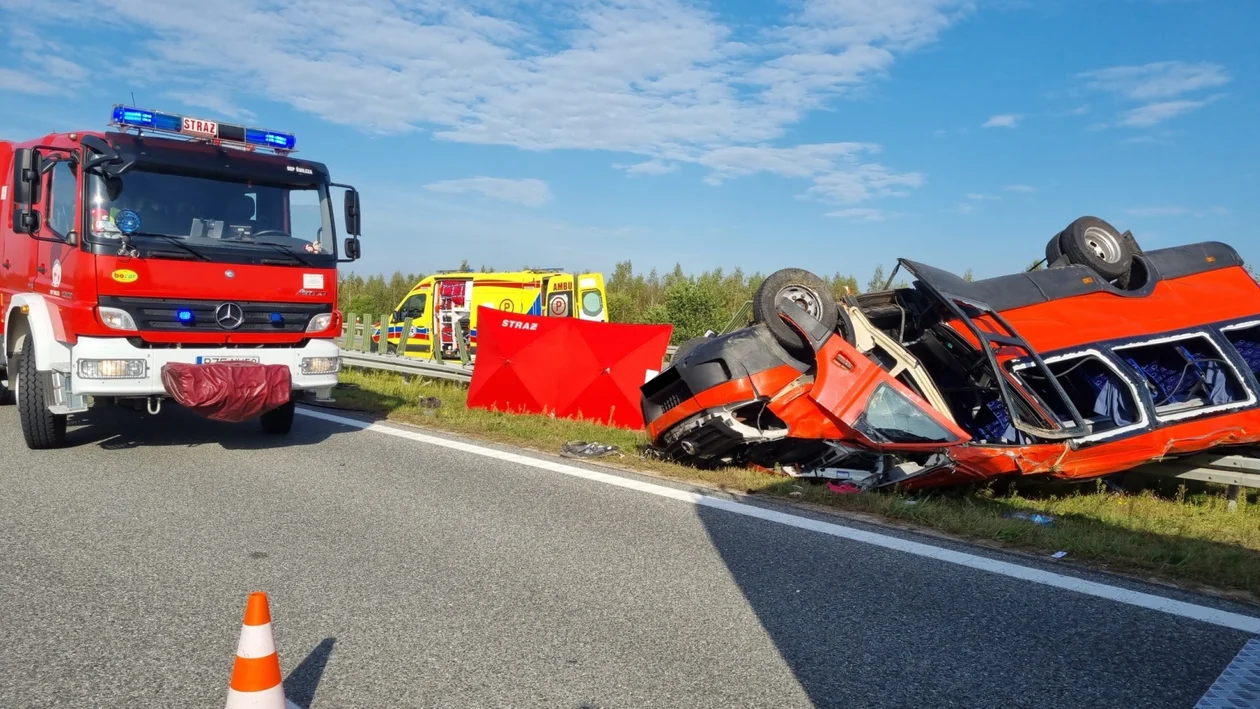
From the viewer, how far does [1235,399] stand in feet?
21.3

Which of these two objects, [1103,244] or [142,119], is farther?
[142,119]

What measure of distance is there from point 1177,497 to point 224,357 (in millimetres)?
7965

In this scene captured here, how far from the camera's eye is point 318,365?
8.63 metres

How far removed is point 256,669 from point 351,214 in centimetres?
693

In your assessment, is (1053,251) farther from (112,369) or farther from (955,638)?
(112,369)

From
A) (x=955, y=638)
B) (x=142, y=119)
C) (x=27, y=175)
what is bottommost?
(x=955, y=638)

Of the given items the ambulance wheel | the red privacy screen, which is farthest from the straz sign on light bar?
the ambulance wheel

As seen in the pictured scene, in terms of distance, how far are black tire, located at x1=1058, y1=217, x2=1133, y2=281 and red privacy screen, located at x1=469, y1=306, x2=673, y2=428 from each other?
425 centimetres

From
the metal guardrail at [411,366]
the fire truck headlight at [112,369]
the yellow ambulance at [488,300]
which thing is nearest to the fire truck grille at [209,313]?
the fire truck headlight at [112,369]

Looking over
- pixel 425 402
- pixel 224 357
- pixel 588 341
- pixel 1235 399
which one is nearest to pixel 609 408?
pixel 588 341

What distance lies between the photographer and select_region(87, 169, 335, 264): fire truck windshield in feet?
24.6

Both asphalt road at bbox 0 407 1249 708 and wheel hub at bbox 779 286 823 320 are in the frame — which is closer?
asphalt road at bbox 0 407 1249 708

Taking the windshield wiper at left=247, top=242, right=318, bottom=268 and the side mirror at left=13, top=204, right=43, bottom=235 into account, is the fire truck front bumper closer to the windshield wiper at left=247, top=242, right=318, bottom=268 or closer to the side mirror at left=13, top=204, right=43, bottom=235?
the windshield wiper at left=247, top=242, right=318, bottom=268

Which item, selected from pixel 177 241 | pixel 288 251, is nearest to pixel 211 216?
pixel 177 241
